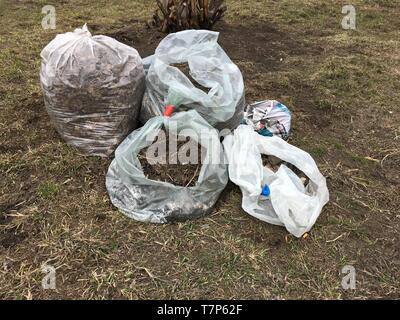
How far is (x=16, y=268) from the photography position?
6.46 feet

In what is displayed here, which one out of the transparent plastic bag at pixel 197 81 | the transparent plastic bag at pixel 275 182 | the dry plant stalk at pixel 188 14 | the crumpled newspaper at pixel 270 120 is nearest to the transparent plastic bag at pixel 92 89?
the transparent plastic bag at pixel 197 81

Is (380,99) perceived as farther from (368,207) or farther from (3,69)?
(3,69)

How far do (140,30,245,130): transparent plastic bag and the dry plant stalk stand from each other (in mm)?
1435

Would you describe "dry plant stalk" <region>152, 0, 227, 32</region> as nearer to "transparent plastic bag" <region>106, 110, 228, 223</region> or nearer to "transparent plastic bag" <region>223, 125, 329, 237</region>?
"transparent plastic bag" <region>223, 125, 329, 237</region>

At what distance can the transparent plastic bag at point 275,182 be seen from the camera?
2164 mm

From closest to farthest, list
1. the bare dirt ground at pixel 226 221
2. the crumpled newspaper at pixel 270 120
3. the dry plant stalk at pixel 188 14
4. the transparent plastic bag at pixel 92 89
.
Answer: the bare dirt ground at pixel 226 221
the transparent plastic bag at pixel 92 89
the crumpled newspaper at pixel 270 120
the dry plant stalk at pixel 188 14

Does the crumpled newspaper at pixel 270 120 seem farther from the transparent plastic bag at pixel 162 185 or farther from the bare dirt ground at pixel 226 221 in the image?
the transparent plastic bag at pixel 162 185

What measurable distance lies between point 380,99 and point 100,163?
2275 millimetres

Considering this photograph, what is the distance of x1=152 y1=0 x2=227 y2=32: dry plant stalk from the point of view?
4.09 m

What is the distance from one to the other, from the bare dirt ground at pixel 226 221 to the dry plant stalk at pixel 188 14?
0.44 metres

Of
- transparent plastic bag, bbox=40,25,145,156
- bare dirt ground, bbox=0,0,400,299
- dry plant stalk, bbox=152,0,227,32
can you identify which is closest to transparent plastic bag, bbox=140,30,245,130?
transparent plastic bag, bbox=40,25,145,156

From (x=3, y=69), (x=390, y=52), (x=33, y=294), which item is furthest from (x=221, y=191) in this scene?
(x=390, y=52)

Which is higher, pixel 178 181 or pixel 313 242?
pixel 178 181

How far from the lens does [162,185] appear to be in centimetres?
220
